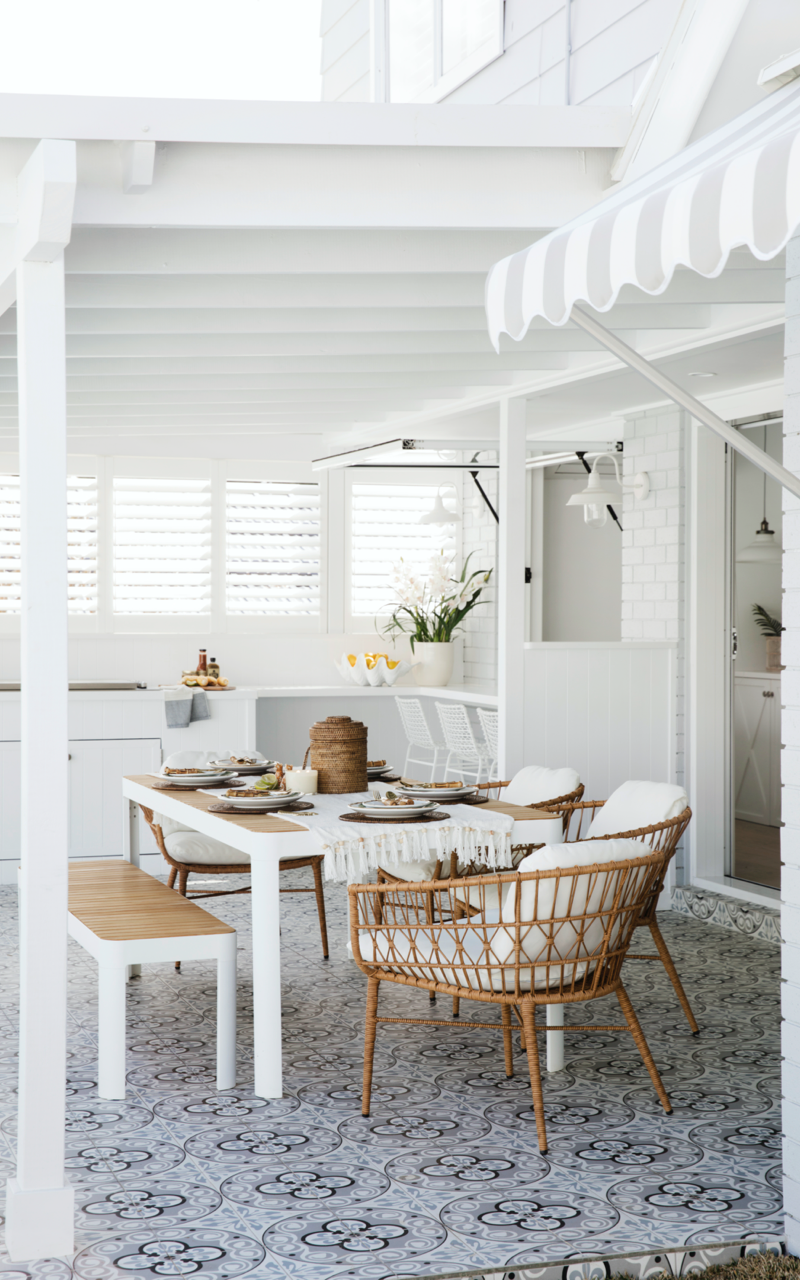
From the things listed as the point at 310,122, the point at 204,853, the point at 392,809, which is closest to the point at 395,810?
the point at 392,809

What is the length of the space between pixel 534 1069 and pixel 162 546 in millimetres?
6260

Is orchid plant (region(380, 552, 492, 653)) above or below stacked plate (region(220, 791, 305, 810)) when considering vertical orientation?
above

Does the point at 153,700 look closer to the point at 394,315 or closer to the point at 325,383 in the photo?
the point at 325,383

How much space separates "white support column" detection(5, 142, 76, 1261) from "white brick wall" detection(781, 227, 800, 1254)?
1.72 metres

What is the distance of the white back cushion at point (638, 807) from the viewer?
4.34 metres

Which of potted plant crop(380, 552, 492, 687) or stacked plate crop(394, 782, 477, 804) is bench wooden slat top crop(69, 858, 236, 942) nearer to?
stacked plate crop(394, 782, 477, 804)

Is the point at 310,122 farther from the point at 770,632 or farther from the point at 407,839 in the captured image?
the point at 770,632

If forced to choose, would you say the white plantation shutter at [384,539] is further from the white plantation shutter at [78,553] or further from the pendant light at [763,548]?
the pendant light at [763,548]

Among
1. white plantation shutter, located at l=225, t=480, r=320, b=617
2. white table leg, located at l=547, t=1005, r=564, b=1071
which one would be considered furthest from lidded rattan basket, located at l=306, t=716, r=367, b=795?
white plantation shutter, located at l=225, t=480, r=320, b=617

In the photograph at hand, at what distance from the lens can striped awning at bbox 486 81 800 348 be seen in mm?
1944

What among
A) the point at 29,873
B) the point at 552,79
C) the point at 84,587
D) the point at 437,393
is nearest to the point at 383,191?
the point at 29,873

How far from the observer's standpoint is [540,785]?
5090 mm

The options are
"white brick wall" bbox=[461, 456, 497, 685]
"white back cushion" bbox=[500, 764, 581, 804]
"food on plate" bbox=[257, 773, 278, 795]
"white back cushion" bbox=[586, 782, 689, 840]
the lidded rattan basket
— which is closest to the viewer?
"white back cushion" bbox=[586, 782, 689, 840]

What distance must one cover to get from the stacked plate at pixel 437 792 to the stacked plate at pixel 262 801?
42 centimetres
